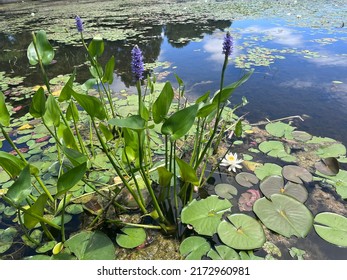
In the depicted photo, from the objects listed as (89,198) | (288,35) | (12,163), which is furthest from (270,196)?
(288,35)

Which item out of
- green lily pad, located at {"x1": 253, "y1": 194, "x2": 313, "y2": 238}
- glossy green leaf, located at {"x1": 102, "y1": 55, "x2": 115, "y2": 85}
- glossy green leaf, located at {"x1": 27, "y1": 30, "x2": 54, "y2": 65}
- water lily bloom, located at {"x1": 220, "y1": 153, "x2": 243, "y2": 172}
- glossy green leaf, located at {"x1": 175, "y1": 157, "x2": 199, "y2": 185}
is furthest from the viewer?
water lily bloom, located at {"x1": 220, "y1": 153, "x2": 243, "y2": 172}

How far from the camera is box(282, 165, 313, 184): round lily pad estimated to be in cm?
172

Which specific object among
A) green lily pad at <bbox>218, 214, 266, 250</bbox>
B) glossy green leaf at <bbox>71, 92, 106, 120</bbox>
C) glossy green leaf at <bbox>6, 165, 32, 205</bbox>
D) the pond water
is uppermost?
glossy green leaf at <bbox>71, 92, 106, 120</bbox>

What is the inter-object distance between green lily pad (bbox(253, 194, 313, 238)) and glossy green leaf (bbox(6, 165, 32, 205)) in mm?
1152

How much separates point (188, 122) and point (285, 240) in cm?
84

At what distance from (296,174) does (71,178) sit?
141 cm

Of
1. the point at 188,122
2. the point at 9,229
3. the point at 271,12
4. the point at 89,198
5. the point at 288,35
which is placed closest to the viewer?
the point at 188,122

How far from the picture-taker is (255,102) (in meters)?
2.90

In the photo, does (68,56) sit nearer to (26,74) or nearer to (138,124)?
(26,74)

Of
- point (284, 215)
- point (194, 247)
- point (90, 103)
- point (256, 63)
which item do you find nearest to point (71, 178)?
point (90, 103)

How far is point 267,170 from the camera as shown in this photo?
5.92ft

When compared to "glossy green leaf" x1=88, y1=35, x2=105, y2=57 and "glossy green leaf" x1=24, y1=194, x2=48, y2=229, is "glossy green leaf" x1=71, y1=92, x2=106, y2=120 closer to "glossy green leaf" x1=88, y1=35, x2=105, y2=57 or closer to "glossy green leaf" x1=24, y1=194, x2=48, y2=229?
"glossy green leaf" x1=24, y1=194, x2=48, y2=229

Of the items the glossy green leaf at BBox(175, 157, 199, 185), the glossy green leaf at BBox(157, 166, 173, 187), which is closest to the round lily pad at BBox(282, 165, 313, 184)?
the glossy green leaf at BBox(175, 157, 199, 185)

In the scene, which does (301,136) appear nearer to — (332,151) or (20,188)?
(332,151)
